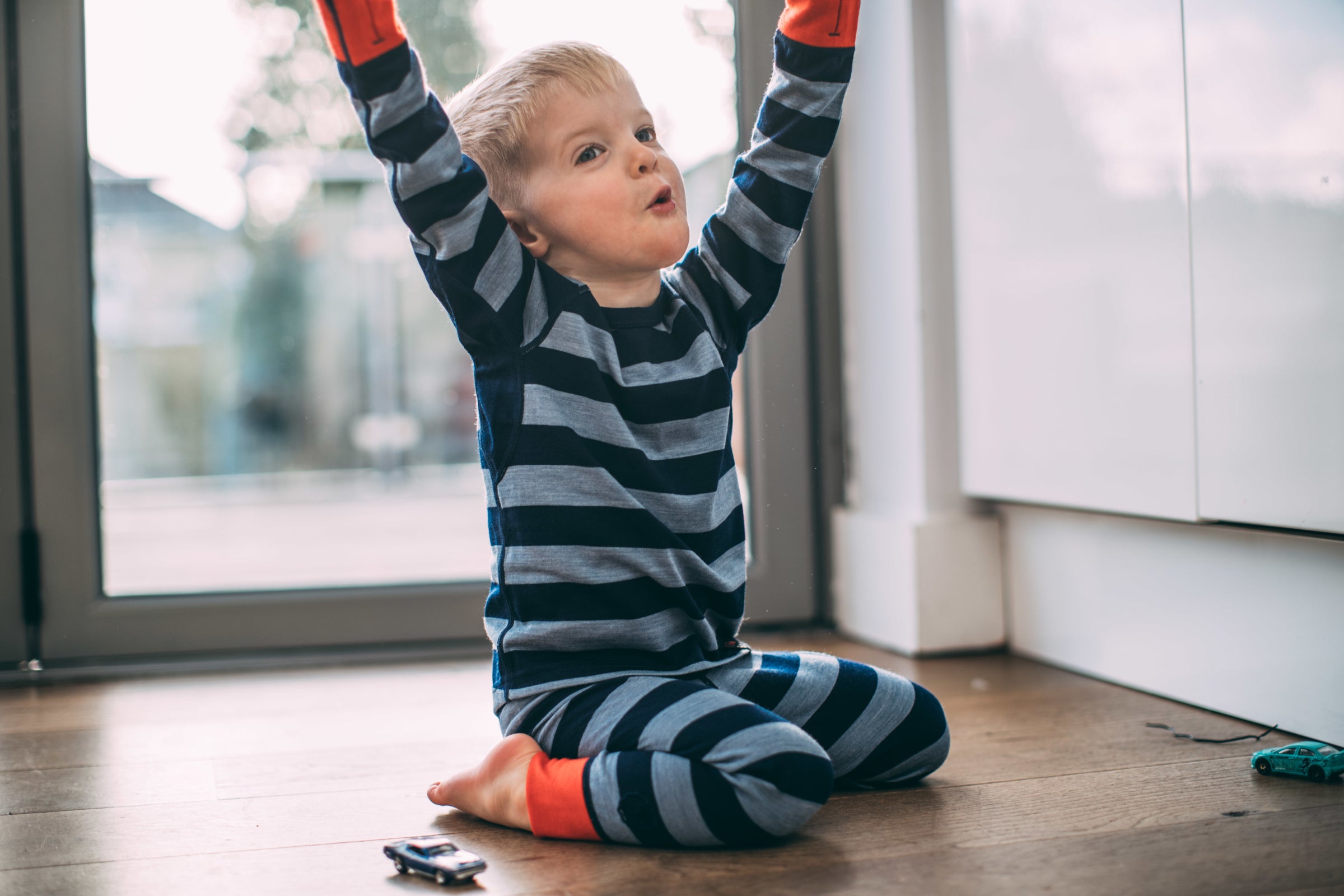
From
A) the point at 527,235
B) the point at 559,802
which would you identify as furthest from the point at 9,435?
the point at 559,802

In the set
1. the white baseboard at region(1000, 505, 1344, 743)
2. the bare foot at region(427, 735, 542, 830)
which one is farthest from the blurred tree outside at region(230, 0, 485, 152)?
the white baseboard at region(1000, 505, 1344, 743)

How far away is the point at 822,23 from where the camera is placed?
0.81m

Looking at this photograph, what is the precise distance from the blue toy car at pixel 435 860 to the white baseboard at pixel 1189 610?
65 cm

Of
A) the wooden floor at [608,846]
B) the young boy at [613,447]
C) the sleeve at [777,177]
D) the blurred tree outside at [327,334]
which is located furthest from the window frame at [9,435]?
the blurred tree outside at [327,334]

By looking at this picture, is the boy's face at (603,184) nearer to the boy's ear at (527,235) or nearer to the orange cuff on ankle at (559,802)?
the boy's ear at (527,235)

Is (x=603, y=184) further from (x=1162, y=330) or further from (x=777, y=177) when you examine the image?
(x=1162, y=330)

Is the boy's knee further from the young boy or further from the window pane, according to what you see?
the window pane

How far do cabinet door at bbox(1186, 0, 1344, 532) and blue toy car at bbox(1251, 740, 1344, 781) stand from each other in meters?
0.16

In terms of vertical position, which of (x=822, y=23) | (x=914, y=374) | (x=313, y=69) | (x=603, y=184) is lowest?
(x=914, y=374)

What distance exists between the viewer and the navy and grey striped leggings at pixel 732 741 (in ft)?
2.19

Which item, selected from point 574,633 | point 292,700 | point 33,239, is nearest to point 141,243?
point 33,239

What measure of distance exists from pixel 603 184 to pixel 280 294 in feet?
9.72

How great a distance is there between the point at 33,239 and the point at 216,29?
0.51 metres

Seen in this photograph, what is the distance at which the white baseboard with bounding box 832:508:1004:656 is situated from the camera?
1271mm
